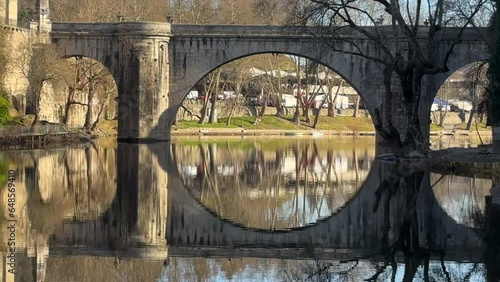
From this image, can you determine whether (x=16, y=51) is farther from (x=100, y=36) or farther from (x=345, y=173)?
(x=345, y=173)

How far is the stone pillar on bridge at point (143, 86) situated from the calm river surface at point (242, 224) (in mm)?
18657

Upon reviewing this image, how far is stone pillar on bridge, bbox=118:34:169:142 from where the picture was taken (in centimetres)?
5472

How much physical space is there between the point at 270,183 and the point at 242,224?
10008 mm

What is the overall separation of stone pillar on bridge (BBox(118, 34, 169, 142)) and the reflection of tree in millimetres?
4369

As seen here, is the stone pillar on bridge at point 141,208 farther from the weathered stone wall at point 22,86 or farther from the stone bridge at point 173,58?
the weathered stone wall at point 22,86

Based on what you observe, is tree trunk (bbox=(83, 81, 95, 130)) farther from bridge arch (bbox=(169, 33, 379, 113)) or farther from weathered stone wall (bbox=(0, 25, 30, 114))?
bridge arch (bbox=(169, 33, 379, 113))

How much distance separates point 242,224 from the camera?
20.8 metres

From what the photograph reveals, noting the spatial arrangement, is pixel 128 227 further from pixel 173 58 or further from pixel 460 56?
pixel 460 56

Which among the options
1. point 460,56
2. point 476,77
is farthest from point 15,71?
point 476,77

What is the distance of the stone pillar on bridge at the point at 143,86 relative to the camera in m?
54.7

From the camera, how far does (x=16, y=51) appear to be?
55.7m

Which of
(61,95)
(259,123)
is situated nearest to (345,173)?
(61,95)

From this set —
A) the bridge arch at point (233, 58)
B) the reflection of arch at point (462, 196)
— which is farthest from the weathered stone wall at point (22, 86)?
the reflection of arch at point (462, 196)

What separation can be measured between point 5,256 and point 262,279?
3.94 m
